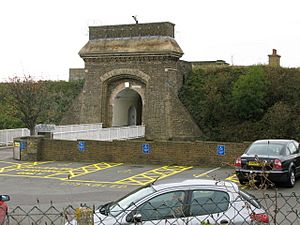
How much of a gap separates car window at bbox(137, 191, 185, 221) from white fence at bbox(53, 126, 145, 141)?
65.3ft

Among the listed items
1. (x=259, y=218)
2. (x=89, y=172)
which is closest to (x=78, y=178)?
(x=89, y=172)

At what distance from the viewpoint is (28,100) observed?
33.8 meters

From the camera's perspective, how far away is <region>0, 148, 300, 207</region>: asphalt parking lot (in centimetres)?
1468

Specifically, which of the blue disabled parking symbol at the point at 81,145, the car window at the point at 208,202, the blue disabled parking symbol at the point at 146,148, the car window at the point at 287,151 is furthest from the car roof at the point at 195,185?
the blue disabled parking symbol at the point at 81,145

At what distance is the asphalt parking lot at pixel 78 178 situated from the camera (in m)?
14.7

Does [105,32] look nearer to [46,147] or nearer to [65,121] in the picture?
[65,121]

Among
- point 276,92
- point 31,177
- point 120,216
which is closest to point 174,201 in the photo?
point 120,216

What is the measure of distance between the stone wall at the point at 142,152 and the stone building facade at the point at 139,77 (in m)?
12.2

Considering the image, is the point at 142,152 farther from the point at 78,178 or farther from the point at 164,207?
the point at 164,207

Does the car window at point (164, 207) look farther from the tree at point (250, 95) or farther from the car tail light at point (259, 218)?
the tree at point (250, 95)

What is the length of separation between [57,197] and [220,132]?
21886 millimetres

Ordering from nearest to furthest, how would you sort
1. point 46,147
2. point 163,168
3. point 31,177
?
point 31,177 < point 163,168 < point 46,147

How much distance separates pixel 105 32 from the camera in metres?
37.6

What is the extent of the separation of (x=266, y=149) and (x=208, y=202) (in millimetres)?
8694
